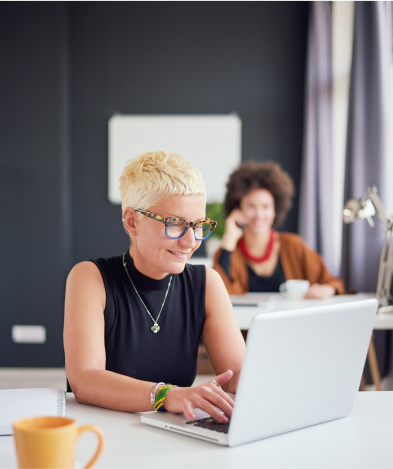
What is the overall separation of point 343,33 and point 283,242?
6.10 feet

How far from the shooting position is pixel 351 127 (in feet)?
11.9

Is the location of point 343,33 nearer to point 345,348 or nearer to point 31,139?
point 31,139

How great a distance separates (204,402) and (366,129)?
9.59 feet

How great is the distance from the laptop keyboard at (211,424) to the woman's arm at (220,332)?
0.37 metres

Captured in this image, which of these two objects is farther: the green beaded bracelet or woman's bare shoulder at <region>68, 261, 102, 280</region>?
woman's bare shoulder at <region>68, 261, 102, 280</region>

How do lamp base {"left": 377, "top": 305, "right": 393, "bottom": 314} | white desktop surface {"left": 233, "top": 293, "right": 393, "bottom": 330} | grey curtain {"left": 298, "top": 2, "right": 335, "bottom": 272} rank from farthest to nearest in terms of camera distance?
grey curtain {"left": 298, "top": 2, "right": 335, "bottom": 272}, lamp base {"left": 377, "top": 305, "right": 393, "bottom": 314}, white desktop surface {"left": 233, "top": 293, "right": 393, "bottom": 330}

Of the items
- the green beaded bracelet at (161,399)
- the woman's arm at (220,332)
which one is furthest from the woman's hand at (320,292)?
the green beaded bracelet at (161,399)

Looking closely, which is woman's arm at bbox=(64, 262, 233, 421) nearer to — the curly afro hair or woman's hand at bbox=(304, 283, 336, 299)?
woman's hand at bbox=(304, 283, 336, 299)

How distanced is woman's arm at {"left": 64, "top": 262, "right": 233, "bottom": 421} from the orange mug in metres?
0.41

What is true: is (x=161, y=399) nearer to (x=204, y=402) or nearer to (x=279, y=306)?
(x=204, y=402)

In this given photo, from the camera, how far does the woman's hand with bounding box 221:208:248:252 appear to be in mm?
3430

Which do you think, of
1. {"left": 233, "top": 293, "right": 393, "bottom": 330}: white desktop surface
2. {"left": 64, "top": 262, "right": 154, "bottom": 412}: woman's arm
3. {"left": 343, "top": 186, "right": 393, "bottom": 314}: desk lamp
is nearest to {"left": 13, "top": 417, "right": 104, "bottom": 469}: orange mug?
{"left": 64, "top": 262, "right": 154, "bottom": 412}: woman's arm

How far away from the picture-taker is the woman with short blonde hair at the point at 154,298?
1316 mm

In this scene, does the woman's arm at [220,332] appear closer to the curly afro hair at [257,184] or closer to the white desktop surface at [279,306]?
the white desktop surface at [279,306]
